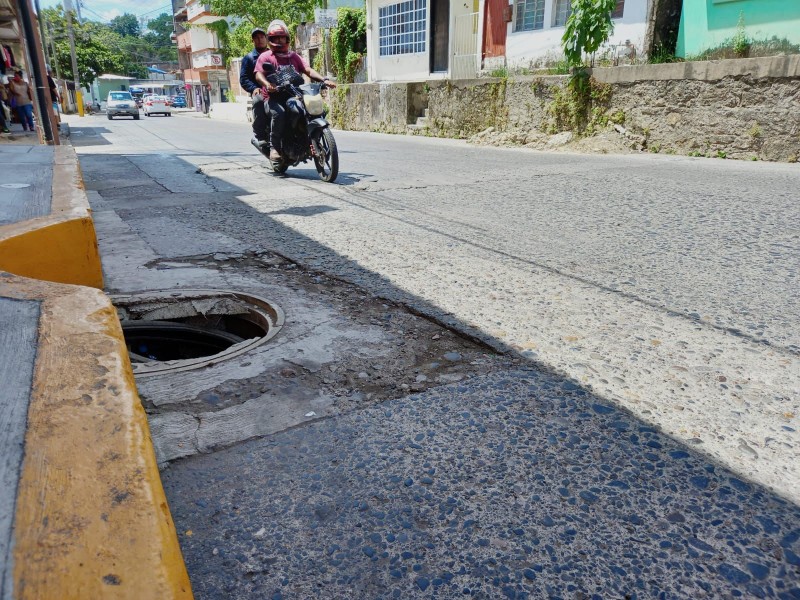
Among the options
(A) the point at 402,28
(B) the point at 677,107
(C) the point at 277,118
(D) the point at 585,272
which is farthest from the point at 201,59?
(D) the point at 585,272

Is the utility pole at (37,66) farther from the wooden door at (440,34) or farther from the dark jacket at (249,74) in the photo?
the wooden door at (440,34)

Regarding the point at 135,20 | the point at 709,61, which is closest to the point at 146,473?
the point at 709,61

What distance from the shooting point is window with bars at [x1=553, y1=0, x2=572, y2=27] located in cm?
1353

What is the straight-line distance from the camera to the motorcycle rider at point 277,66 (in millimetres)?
7020

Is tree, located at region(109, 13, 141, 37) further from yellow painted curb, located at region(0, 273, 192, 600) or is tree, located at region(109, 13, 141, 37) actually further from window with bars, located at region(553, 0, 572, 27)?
yellow painted curb, located at region(0, 273, 192, 600)

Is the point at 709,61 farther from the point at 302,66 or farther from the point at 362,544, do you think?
the point at 362,544

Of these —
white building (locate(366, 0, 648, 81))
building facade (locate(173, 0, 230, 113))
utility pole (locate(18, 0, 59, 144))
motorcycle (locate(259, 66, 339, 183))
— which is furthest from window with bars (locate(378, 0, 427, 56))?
building facade (locate(173, 0, 230, 113))

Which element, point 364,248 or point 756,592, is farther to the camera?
point 364,248

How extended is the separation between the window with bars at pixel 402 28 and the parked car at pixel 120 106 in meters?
19.6

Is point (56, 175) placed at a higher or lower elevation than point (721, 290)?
higher

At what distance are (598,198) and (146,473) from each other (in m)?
5.72

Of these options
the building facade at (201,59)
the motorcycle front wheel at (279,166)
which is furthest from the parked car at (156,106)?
the motorcycle front wheel at (279,166)

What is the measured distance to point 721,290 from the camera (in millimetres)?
3254

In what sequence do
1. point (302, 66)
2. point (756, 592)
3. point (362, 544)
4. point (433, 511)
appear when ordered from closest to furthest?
point (756, 592), point (362, 544), point (433, 511), point (302, 66)
